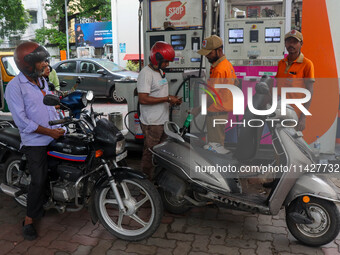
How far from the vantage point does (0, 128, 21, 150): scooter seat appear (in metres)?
3.86

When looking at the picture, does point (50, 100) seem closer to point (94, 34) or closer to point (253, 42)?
point (253, 42)

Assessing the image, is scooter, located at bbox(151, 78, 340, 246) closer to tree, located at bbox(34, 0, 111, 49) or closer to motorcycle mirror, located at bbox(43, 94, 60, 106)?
motorcycle mirror, located at bbox(43, 94, 60, 106)

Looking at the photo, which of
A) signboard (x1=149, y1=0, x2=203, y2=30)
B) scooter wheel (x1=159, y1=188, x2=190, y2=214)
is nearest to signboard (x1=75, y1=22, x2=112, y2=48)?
signboard (x1=149, y1=0, x2=203, y2=30)

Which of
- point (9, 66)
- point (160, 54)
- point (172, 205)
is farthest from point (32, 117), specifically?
point (9, 66)

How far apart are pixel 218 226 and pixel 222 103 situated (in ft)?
4.78

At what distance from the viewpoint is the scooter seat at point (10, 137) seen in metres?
3.86

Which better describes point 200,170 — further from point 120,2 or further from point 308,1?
point 120,2

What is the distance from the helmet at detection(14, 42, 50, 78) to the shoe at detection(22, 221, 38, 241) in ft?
4.74

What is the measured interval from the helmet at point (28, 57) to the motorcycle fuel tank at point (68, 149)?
Answer: 0.68 m

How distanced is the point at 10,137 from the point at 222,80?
2.44 m

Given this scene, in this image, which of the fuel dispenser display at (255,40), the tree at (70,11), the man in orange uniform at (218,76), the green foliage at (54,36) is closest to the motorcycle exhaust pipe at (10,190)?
the man in orange uniform at (218,76)

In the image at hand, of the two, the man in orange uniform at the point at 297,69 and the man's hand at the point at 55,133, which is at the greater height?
the man in orange uniform at the point at 297,69

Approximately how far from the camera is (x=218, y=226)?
3742 millimetres

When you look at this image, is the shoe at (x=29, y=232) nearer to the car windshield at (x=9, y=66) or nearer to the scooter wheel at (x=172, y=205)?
the scooter wheel at (x=172, y=205)
